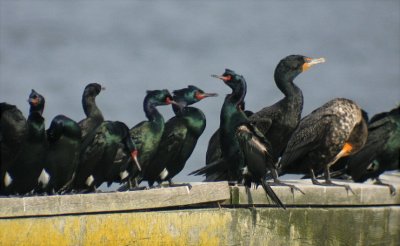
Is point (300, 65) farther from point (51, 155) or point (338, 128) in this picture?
point (51, 155)

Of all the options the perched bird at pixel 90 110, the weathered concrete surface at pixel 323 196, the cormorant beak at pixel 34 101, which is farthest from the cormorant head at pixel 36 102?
the weathered concrete surface at pixel 323 196

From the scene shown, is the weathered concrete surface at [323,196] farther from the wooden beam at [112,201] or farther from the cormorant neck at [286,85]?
the cormorant neck at [286,85]

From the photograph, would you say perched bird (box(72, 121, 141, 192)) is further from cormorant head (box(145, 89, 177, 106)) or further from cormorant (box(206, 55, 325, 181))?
cormorant (box(206, 55, 325, 181))

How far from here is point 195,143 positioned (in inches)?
436

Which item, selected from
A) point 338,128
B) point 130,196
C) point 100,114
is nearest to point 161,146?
point 100,114

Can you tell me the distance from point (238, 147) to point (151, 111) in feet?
4.93

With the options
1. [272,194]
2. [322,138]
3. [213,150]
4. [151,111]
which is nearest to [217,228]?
[272,194]

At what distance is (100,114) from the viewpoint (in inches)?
461

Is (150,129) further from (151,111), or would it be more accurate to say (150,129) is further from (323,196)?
(323,196)

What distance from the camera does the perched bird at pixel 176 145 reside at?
1084 centimetres

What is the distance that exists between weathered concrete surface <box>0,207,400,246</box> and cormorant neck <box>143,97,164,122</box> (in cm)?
230

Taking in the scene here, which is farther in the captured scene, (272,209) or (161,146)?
(161,146)

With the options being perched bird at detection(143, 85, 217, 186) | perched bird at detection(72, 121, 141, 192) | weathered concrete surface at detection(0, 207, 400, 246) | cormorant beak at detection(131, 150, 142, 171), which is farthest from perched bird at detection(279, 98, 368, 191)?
perched bird at detection(72, 121, 141, 192)

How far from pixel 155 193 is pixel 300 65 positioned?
3741 millimetres
